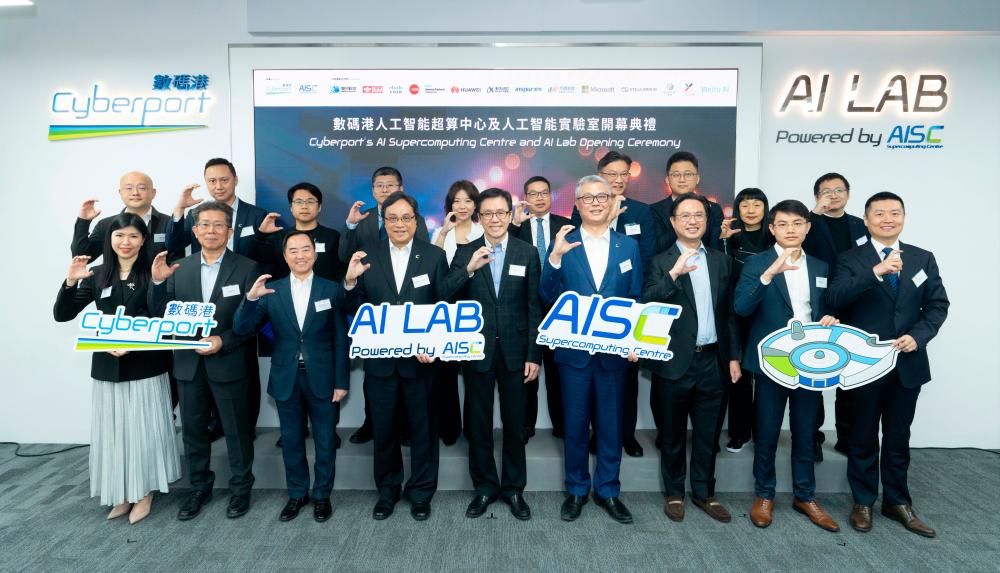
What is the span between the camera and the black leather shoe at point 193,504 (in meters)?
3.41

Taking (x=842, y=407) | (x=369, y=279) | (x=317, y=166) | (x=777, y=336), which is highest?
(x=317, y=166)

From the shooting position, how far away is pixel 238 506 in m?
3.45

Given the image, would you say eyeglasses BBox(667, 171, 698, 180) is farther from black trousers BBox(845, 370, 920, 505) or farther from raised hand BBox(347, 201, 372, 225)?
raised hand BBox(347, 201, 372, 225)

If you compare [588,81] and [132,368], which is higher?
[588,81]

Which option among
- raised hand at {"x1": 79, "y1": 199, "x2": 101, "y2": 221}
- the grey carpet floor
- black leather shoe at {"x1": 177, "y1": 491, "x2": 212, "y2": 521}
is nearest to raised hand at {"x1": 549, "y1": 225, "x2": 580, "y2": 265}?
the grey carpet floor

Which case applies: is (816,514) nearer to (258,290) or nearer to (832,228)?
(832,228)

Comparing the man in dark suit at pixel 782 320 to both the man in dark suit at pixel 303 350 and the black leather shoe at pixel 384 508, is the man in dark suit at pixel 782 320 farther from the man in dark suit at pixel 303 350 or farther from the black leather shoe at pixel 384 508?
the man in dark suit at pixel 303 350

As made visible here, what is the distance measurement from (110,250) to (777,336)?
3.86 metres

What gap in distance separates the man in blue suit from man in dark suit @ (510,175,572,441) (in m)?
0.52

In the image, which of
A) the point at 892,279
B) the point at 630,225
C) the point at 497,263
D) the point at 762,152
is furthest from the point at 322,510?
the point at 762,152

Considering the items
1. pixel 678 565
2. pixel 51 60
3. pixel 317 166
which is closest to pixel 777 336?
pixel 678 565

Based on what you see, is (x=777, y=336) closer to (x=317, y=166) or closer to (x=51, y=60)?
(x=317, y=166)

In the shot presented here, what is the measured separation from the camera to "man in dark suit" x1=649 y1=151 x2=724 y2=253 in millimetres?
3871

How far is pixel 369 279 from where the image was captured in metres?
3.29
